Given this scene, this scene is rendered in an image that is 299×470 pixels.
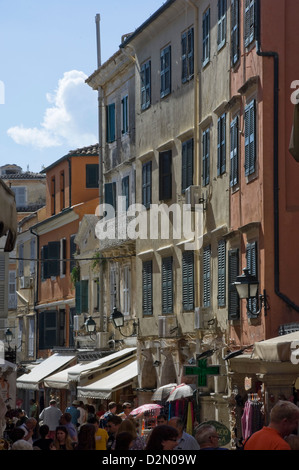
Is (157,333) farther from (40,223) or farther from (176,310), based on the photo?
(40,223)

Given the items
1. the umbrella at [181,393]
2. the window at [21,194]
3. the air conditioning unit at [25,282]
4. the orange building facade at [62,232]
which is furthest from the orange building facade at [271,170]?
the window at [21,194]

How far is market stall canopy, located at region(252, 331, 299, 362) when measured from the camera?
17172mm

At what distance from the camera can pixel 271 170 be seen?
23.0 m

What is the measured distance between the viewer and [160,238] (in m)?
32.3

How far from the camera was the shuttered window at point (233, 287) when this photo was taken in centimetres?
2506

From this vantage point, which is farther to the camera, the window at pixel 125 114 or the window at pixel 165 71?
the window at pixel 125 114

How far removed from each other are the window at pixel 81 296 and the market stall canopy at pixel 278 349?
25572 millimetres

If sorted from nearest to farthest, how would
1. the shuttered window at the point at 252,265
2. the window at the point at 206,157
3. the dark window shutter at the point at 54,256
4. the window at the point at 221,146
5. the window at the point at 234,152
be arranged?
the shuttered window at the point at 252,265 → the window at the point at 234,152 → the window at the point at 221,146 → the window at the point at 206,157 → the dark window shutter at the point at 54,256

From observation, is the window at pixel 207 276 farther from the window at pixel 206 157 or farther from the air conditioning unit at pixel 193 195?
the window at pixel 206 157

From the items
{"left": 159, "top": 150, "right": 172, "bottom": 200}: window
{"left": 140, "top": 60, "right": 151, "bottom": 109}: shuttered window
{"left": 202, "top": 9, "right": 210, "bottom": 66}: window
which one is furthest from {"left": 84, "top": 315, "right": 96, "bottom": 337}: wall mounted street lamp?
{"left": 202, "top": 9, "right": 210, "bottom": 66}: window

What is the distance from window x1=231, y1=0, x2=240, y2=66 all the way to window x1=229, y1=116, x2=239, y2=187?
141 centimetres

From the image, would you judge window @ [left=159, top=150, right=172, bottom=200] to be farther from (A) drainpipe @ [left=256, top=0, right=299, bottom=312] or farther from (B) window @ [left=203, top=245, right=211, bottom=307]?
(A) drainpipe @ [left=256, top=0, right=299, bottom=312]

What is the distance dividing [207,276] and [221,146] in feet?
10.6

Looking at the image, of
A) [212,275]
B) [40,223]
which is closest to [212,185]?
[212,275]
